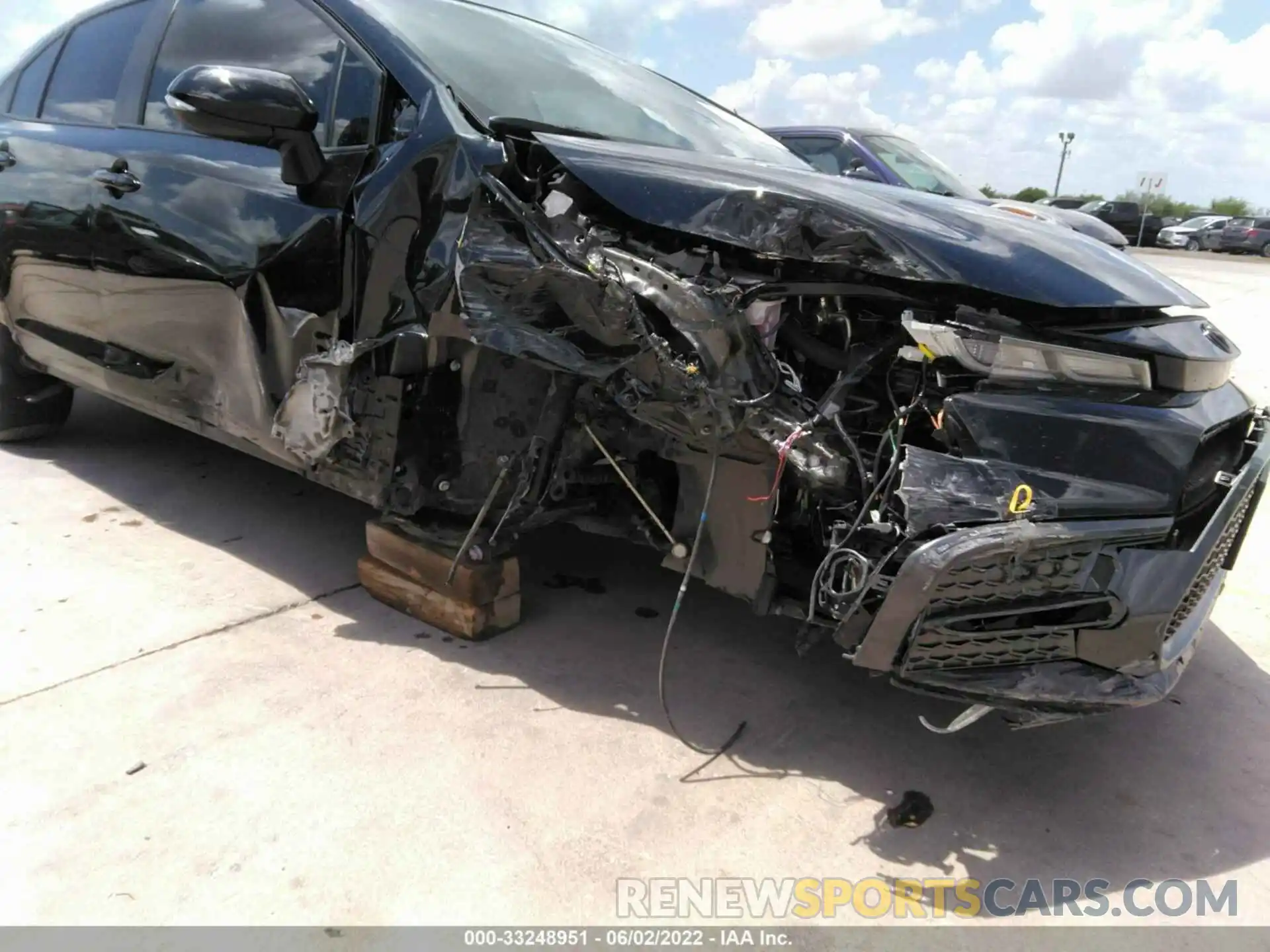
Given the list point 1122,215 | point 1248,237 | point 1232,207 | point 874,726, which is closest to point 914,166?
point 874,726

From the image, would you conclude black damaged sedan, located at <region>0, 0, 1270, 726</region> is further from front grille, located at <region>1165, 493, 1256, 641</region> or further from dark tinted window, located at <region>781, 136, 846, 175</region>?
dark tinted window, located at <region>781, 136, 846, 175</region>

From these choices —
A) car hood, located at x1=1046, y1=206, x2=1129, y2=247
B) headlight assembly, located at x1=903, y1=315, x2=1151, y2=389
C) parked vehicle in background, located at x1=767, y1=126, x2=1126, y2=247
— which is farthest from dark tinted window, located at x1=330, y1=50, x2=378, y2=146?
car hood, located at x1=1046, y1=206, x2=1129, y2=247

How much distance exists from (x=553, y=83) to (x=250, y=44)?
1.03m

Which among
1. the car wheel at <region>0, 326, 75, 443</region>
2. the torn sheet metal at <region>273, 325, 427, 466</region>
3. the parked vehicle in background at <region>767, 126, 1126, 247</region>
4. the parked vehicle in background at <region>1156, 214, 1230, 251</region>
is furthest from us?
the parked vehicle in background at <region>1156, 214, 1230, 251</region>

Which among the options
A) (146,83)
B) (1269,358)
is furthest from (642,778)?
(1269,358)

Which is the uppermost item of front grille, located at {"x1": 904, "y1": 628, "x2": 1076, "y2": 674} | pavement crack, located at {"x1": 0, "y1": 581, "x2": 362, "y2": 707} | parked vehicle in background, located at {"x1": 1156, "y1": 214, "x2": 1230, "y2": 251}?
parked vehicle in background, located at {"x1": 1156, "y1": 214, "x2": 1230, "y2": 251}

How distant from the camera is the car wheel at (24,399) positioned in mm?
4355

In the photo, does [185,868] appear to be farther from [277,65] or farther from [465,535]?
[277,65]

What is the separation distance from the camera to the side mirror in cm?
229

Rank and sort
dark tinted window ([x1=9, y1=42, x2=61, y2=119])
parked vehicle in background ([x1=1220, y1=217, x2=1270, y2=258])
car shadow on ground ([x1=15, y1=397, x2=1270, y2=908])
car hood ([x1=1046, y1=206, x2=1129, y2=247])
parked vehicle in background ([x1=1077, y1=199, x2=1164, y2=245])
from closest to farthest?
car shadow on ground ([x1=15, y1=397, x2=1270, y2=908]) < dark tinted window ([x1=9, y1=42, x2=61, y2=119]) < car hood ([x1=1046, y1=206, x2=1129, y2=247]) < parked vehicle in background ([x1=1077, y1=199, x2=1164, y2=245]) < parked vehicle in background ([x1=1220, y1=217, x2=1270, y2=258])

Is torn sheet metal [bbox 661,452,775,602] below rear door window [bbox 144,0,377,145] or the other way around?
below

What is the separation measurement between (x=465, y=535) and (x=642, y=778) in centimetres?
95

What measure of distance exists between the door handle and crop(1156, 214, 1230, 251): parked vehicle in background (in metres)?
31.8

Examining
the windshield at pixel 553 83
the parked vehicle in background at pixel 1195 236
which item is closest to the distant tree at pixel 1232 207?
the parked vehicle in background at pixel 1195 236
